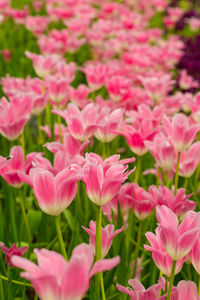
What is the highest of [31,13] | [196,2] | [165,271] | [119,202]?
[165,271]

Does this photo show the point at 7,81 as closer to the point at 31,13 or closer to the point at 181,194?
the point at 181,194

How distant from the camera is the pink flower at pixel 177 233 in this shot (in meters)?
0.95

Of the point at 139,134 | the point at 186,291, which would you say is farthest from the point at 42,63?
the point at 186,291

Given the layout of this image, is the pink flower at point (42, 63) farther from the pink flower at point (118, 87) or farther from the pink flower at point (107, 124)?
the pink flower at point (107, 124)

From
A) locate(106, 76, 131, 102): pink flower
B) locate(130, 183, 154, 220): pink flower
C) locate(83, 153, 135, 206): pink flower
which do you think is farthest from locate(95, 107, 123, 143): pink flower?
locate(106, 76, 131, 102): pink flower

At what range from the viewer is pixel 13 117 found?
1691 millimetres

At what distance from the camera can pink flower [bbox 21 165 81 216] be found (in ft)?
3.39

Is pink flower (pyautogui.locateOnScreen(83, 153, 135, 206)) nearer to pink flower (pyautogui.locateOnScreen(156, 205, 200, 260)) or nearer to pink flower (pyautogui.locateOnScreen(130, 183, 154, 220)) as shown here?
pink flower (pyautogui.locateOnScreen(156, 205, 200, 260))

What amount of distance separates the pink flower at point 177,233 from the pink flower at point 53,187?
23 centimetres

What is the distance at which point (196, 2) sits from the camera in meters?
11.0

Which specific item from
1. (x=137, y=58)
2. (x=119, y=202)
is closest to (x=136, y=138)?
(x=119, y=202)

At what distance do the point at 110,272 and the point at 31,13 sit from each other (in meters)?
6.26

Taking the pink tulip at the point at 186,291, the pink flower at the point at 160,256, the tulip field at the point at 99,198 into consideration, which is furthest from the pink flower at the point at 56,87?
the pink tulip at the point at 186,291

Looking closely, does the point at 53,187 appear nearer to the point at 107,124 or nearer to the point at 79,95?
the point at 107,124
